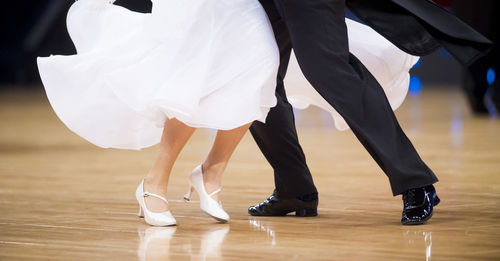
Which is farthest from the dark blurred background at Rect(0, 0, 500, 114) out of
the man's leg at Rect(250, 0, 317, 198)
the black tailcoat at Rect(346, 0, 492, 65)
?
the black tailcoat at Rect(346, 0, 492, 65)

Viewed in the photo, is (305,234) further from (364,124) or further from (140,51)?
(140,51)

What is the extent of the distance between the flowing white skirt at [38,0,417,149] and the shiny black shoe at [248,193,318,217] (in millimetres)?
310

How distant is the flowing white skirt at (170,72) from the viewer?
1.85 metres

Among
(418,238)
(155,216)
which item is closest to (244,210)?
(155,216)

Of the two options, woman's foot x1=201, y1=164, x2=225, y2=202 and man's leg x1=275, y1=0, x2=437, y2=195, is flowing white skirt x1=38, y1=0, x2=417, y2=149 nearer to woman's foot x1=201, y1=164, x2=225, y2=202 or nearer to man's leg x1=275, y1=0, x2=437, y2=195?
man's leg x1=275, y1=0, x2=437, y2=195

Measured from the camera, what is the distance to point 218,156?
6.80 ft

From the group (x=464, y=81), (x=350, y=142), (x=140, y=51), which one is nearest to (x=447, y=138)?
(x=350, y=142)

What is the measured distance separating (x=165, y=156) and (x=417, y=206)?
2.03ft

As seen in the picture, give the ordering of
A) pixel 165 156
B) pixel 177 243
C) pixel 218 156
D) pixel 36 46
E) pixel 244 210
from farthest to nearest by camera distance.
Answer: pixel 36 46, pixel 244 210, pixel 218 156, pixel 165 156, pixel 177 243

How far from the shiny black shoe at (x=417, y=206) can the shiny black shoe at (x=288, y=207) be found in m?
0.28

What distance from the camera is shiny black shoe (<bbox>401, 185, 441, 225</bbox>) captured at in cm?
189

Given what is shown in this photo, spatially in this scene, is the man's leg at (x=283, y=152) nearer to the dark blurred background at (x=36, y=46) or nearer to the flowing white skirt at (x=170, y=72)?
the flowing white skirt at (x=170, y=72)

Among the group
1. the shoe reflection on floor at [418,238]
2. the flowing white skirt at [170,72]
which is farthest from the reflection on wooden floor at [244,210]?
the flowing white skirt at [170,72]

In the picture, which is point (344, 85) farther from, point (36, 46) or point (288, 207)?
point (36, 46)
